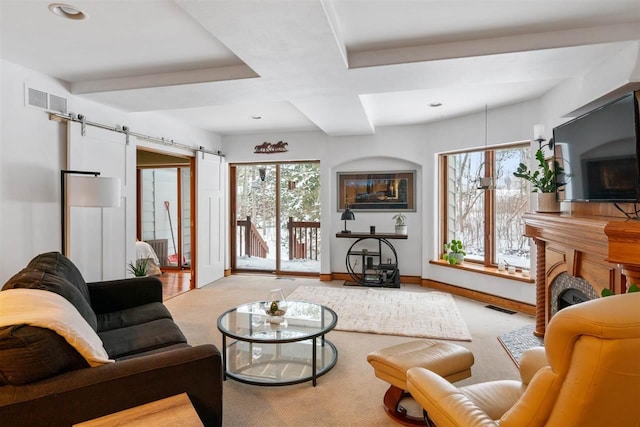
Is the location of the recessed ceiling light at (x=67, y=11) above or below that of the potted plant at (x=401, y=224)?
above

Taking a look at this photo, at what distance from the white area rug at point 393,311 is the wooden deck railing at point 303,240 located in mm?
1197

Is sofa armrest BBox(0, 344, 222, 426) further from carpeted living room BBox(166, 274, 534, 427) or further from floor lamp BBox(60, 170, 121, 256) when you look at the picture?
floor lamp BBox(60, 170, 121, 256)

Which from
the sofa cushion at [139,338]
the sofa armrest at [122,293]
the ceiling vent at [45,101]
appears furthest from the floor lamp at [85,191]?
the sofa cushion at [139,338]

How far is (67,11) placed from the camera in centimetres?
217

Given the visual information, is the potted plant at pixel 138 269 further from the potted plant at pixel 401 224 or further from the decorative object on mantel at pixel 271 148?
the potted plant at pixel 401 224

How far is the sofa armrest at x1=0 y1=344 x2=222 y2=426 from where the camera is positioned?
1.28m

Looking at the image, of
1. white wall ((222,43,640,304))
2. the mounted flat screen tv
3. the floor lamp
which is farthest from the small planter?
the floor lamp

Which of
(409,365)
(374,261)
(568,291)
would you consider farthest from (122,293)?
(374,261)

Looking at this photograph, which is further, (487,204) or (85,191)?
(487,204)

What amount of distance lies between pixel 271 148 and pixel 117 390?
5198mm

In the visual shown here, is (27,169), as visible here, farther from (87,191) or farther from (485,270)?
(485,270)

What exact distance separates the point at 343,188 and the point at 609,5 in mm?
4348

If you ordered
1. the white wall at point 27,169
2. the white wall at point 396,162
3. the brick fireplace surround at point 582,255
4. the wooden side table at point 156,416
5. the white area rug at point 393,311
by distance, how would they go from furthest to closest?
A: the white wall at point 396,162 < the white area rug at point 393,311 < the white wall at point 27,169 < the brick fireplace surround at point 582,255 < the wooden side table at point 156,416

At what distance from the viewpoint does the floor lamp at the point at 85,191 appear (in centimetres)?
312
